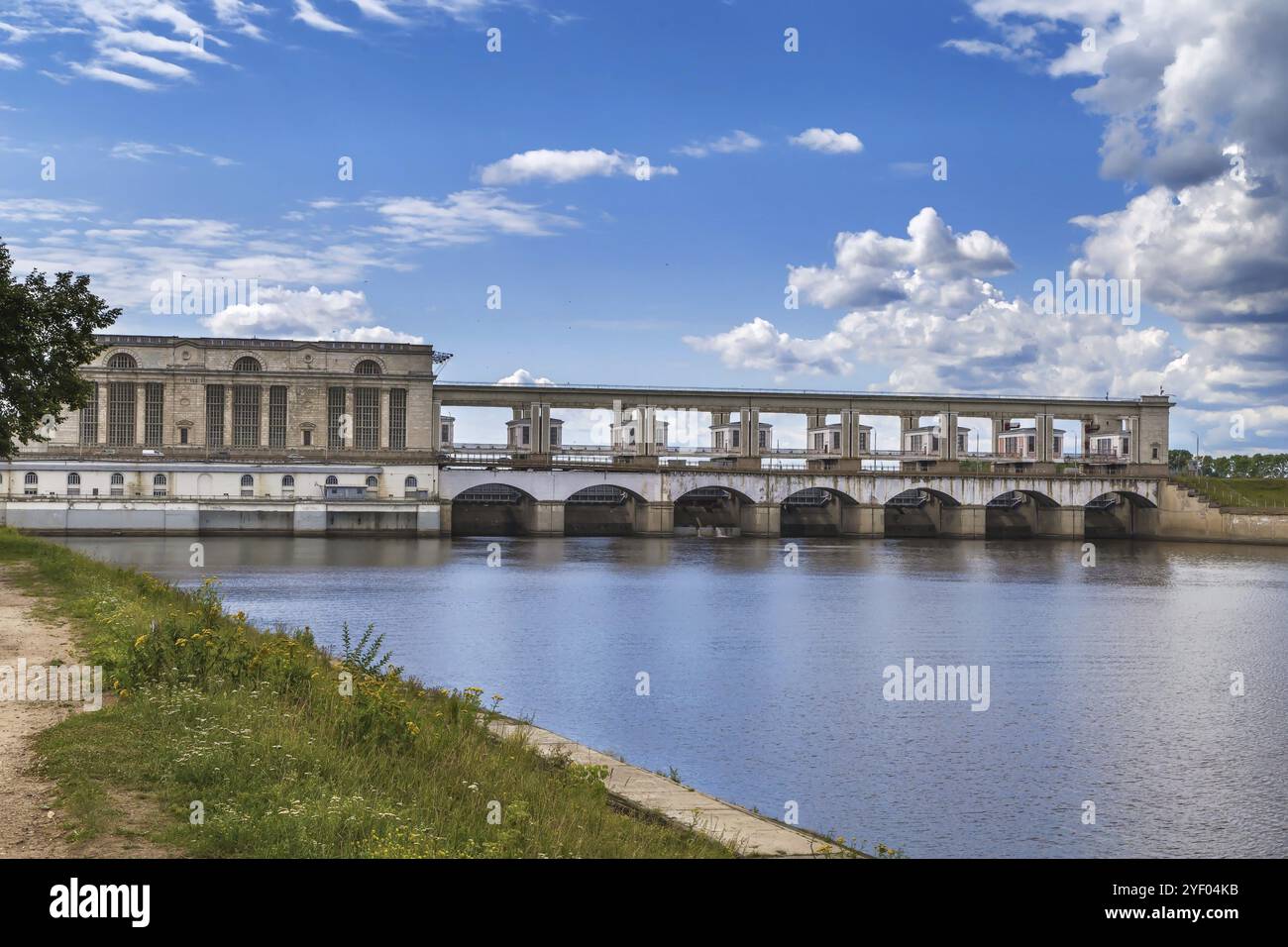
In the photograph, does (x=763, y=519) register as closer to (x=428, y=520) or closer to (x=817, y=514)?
(x=817, y=514)

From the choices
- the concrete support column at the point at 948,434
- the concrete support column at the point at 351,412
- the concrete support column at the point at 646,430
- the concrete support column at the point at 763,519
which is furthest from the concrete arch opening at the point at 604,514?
the concrete support column at the point at 948,434

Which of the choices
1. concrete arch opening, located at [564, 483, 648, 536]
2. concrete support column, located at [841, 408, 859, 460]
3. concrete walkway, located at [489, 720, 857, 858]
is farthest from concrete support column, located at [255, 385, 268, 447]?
concrete walkway, located at [489, 720, 857, 858]

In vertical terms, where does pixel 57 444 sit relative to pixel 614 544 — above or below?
above

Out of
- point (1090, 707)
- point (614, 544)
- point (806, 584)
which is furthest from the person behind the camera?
point (614, 544)

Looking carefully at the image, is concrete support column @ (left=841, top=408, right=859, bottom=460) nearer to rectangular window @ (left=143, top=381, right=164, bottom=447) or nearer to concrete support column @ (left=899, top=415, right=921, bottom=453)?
concrete support column @ (left=899, top=415, right=921, bottom=453)

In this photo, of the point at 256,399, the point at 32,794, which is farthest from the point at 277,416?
the point at 32,794

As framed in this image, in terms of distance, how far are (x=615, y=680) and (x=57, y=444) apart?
88965 mm

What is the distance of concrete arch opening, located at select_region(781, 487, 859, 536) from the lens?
117 meters

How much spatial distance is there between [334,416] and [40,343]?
6714 centimetres

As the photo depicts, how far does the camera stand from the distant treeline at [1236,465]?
7101 inches
